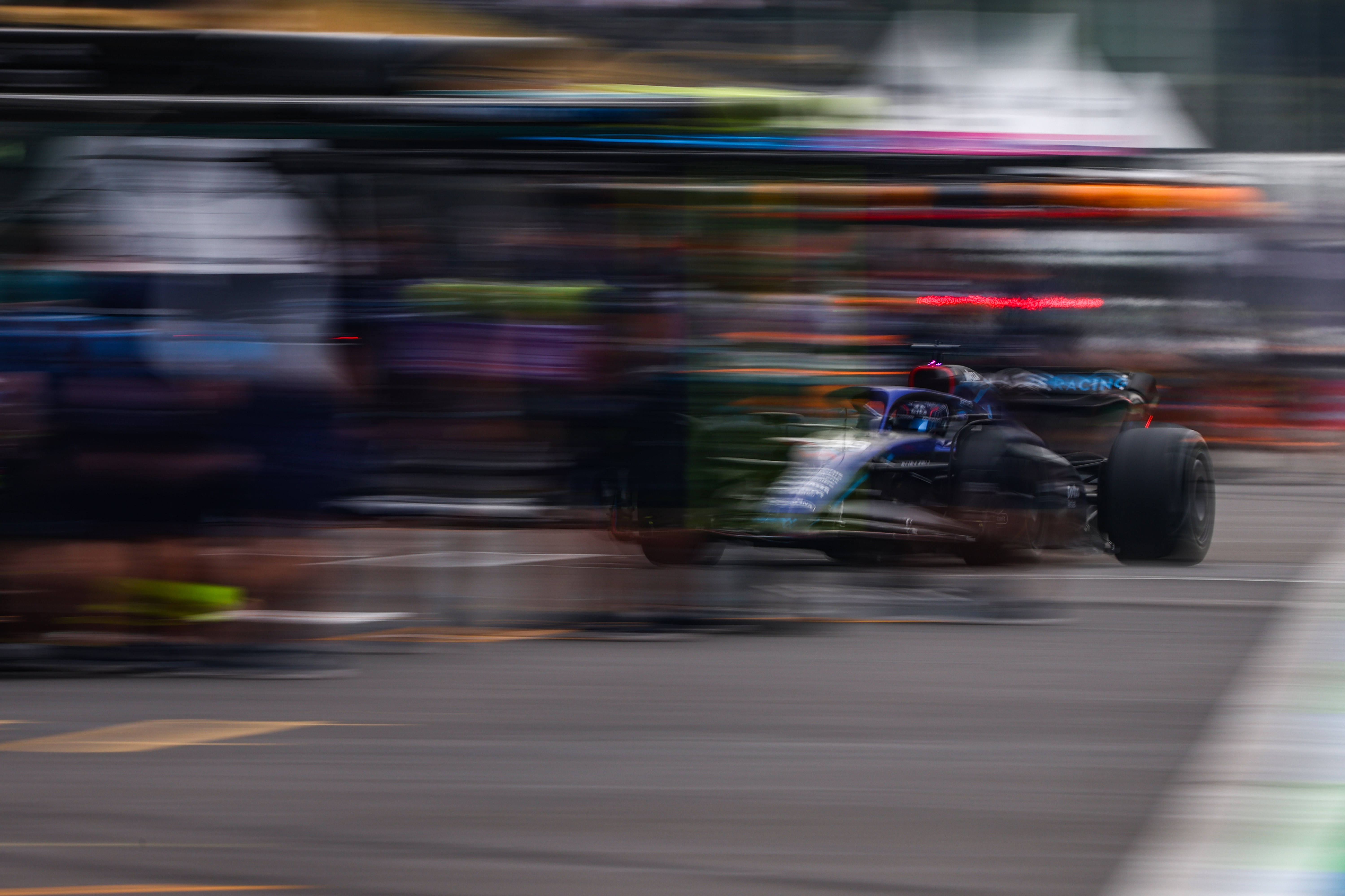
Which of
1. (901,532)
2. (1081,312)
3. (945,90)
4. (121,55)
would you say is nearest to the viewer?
(121,55)

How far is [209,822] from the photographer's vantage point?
4.36 m

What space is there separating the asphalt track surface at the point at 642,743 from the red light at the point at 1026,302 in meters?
8.75

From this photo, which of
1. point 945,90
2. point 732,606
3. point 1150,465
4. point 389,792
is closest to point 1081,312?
point 945,90

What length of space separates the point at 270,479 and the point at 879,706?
2.44 m

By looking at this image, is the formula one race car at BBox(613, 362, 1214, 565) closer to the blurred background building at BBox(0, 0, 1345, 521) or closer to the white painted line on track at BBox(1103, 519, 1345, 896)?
the blurred background building at BBox(0, 0, 1345, 521)

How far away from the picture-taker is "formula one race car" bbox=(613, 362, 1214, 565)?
8258mm

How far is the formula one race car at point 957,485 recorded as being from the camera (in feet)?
27.1

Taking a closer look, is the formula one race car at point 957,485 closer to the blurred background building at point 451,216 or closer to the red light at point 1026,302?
the blurred background building at point 451,216

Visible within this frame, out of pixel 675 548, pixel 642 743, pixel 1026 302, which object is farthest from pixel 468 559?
pixel 1026 302

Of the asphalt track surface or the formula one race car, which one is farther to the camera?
the formula one race car

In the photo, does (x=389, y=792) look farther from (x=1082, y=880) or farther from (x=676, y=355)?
(x=676, y=355)

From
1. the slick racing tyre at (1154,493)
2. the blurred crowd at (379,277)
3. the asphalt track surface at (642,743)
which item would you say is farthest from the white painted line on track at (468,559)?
the slick racing tyre at (1154,493)

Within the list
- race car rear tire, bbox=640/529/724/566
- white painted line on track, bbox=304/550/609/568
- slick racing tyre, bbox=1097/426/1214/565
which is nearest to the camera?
race car rear tire, bbox=640/529/724/566

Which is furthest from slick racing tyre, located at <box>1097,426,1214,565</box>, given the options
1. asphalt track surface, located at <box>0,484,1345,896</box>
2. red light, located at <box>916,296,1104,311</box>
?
red light, located at <box>916,296,1104,311</box>
